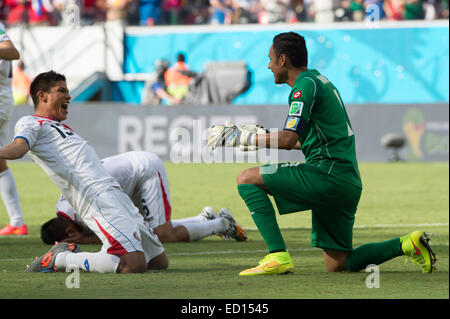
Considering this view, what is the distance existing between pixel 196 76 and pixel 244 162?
161 inches

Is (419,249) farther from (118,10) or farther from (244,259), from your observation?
(118,10)

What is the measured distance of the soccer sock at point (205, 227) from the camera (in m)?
8.51

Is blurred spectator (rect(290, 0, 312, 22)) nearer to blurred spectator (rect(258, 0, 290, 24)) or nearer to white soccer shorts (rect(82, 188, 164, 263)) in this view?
blurred spectator (rect(258, 0, 290, 24))

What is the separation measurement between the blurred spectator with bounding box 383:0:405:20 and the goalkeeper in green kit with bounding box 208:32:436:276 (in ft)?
60.4

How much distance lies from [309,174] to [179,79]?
17.8 meters

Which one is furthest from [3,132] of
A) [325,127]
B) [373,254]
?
[373,254]

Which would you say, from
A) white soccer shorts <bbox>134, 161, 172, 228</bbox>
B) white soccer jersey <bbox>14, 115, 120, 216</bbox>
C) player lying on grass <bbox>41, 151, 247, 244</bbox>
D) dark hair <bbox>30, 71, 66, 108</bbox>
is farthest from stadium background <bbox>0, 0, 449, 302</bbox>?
dark hair <bbox>30, 71, 66, 108</bbox>

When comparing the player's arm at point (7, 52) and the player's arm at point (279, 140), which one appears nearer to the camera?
the player's arm at point (279, 140)

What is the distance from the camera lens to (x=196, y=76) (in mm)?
23562

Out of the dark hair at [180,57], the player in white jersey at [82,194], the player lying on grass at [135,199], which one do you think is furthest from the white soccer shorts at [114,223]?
the dark hair at [180,57]

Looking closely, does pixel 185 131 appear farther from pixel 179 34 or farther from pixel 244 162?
pixel 179 34

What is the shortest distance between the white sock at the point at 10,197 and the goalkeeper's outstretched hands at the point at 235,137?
3639 mm

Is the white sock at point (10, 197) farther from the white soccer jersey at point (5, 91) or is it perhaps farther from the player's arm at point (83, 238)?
the player's arm at point (83, 238)
